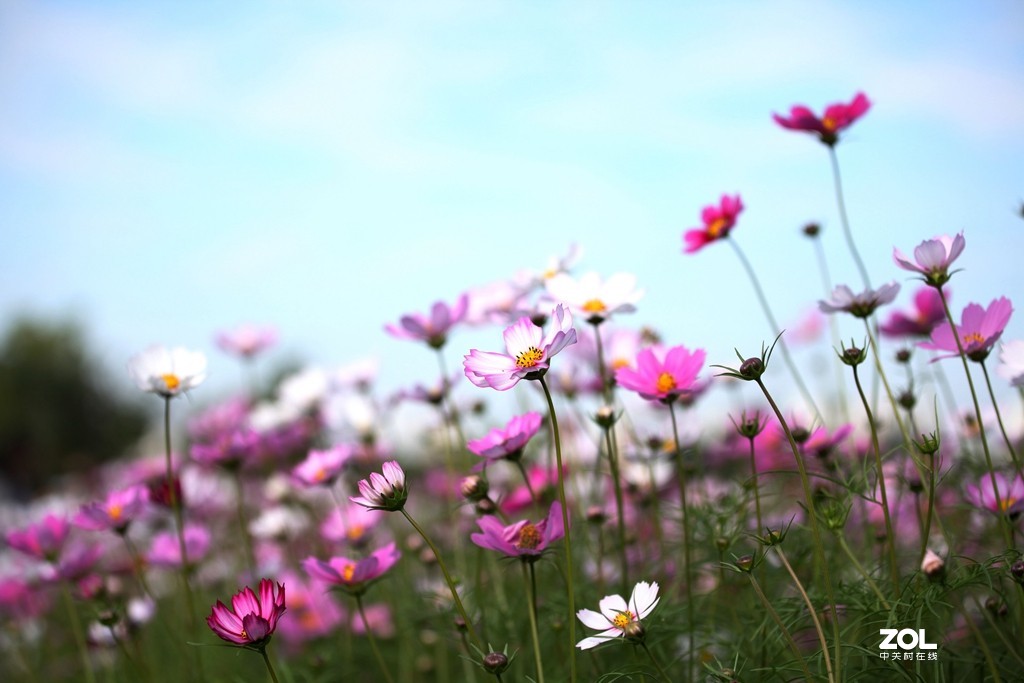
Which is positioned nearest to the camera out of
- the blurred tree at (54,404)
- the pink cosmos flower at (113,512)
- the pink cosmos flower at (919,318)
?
the pink cosmos flower at (113,512)

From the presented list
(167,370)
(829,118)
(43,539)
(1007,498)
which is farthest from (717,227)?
(43,539)

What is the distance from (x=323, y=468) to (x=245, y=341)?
1.28 metres

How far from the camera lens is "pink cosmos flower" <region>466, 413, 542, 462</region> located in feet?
3.29

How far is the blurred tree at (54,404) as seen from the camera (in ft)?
35.0

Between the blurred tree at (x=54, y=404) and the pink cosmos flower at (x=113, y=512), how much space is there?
33.3 feet

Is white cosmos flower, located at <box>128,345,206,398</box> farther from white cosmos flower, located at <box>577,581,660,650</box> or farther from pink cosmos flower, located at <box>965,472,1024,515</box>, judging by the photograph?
pink cosmos flower, located at <box>965,472,1024,515</box>

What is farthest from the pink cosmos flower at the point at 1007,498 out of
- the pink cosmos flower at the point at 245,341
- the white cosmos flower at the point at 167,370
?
the pink cosmos flower at the point at 245,341

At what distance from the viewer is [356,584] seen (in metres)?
1.07

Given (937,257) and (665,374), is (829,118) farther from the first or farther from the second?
(665,374)

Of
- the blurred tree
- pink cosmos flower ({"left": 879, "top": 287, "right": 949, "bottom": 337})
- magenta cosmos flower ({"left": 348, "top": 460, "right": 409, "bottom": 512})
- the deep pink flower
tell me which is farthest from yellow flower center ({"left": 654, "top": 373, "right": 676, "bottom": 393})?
the blurred tree

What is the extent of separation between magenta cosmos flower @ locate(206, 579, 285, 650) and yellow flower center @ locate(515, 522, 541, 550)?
0.25 metres

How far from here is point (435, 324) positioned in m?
1.46

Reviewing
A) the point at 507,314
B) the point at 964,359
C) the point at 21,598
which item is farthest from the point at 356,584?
the point at 21,598

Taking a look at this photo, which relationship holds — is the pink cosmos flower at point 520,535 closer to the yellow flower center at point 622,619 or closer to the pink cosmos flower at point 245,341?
the yellow flower center at point 622,619
